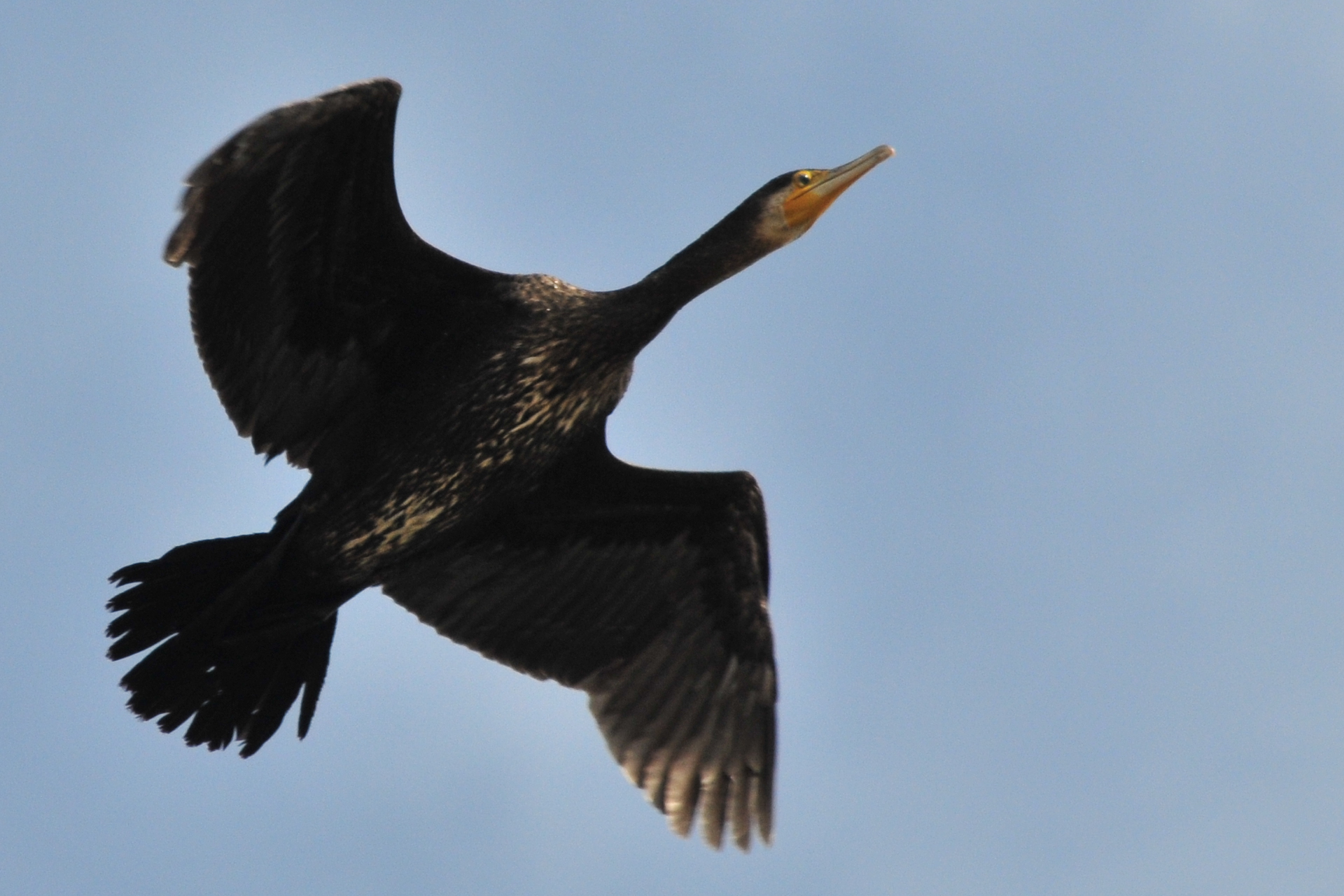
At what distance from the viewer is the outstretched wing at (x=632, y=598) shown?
9562mm

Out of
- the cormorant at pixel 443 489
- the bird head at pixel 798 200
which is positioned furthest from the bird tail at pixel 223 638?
the bird head at pixel 798 200

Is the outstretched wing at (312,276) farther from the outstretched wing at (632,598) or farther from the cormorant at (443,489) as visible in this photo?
the outstretched wing at (632,598)

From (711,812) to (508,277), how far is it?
2.79 m

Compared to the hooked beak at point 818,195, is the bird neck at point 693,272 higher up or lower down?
lower down

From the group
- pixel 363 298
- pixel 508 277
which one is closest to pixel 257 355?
pixel 363 298

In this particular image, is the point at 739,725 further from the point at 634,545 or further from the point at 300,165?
the point at 300,165

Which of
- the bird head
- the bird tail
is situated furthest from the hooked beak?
the bird tail

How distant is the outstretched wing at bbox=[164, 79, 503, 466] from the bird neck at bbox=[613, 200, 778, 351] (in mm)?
706

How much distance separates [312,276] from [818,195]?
2.45 meters

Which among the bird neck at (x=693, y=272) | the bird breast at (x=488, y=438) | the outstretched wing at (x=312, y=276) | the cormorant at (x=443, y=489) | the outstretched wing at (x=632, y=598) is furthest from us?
the outstretched wing at (x=632, y=598)

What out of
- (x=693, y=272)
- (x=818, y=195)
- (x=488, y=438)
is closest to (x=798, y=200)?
(x=818, y=195)

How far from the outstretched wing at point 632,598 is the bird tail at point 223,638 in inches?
31.9

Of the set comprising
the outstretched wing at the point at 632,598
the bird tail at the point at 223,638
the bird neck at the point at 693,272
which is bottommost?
the bird tail at the point at 223,638

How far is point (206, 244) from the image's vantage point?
8203mm
